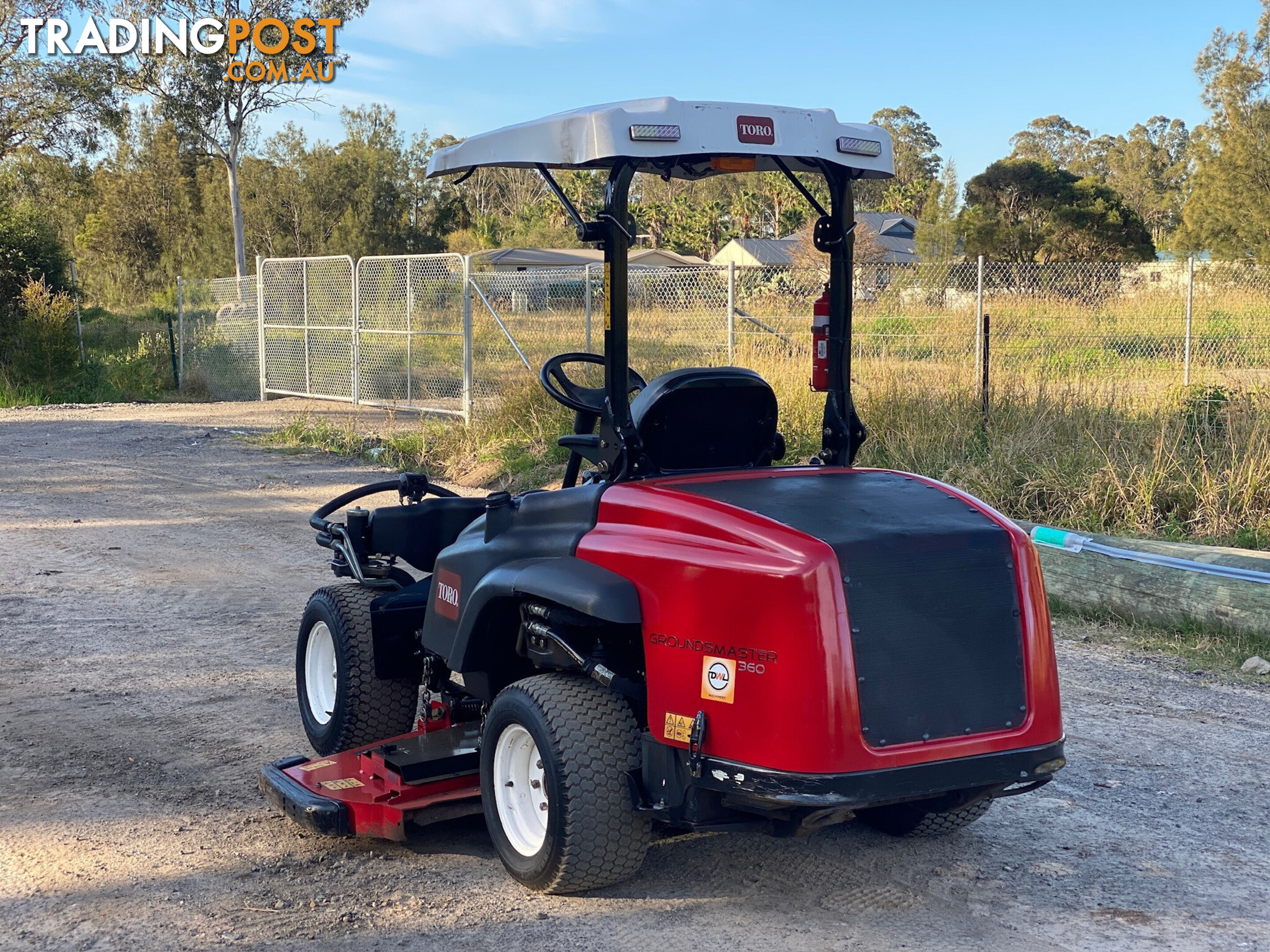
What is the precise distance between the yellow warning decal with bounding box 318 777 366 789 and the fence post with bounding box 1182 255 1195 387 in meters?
10.8

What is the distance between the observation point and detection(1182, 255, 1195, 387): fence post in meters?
13.3

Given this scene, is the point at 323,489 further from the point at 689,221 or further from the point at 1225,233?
the point at 689,221

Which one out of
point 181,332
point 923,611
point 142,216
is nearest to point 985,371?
point 923,611

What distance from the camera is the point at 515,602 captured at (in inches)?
157

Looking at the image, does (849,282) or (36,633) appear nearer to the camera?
(849,282)

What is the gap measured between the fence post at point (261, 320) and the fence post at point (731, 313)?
10.4 meters

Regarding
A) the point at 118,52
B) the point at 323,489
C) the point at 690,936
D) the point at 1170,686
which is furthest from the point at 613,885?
the point at 118,52

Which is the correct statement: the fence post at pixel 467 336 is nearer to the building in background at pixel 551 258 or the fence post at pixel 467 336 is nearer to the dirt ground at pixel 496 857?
the dirt ground at pixel 496 857

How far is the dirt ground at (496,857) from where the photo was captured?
3.51 metres

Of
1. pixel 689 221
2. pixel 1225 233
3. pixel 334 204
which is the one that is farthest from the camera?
pixel 689 221

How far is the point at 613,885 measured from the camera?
3.74 metres

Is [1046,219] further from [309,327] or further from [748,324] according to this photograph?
[748,324]

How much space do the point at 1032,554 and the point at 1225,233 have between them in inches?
1940

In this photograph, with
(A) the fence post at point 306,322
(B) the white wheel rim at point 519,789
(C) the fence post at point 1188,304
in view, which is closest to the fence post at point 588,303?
(C) the fence post at point 1188,304
